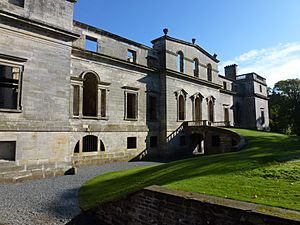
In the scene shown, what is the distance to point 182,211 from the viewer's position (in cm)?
526

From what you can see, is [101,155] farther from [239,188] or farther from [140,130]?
[239,188]

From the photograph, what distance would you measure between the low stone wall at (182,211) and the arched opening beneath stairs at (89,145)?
10.5 metres

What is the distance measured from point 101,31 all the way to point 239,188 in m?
17.0

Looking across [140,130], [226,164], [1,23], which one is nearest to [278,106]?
→ [140,130]

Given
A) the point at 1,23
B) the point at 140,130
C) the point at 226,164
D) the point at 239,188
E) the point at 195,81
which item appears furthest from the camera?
the point at 195,81

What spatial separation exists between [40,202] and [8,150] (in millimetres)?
5061

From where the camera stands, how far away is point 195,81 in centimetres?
2759

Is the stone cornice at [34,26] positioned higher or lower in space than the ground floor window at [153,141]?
higher

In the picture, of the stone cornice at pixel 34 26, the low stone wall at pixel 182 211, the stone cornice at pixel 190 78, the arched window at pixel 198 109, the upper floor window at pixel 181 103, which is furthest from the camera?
the arched window at pixel 198 109

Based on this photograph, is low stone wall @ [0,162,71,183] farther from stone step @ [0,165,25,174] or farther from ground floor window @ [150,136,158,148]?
ground floor window @ [150,136,158,148]

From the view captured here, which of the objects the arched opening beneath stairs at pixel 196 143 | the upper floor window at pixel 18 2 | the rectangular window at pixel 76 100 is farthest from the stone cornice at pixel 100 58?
the arched opening beneath stairs at pixel 196 143

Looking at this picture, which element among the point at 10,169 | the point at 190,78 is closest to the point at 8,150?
the point at 10,169

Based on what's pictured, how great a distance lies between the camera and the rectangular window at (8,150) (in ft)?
39.7

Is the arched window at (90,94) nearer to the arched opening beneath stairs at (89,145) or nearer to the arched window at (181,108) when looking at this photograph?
the arched opening beneath stairs at (89,145)
